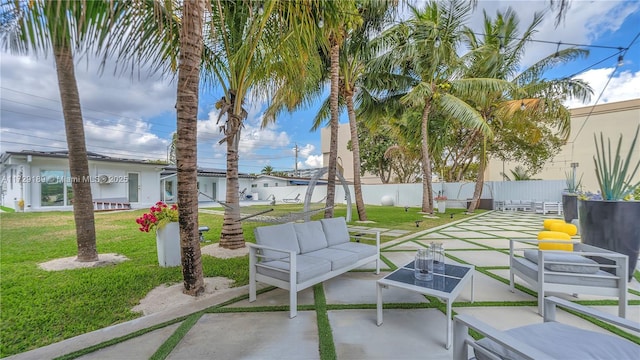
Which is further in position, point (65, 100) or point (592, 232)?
point (65, 100)

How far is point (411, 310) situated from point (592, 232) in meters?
2.89

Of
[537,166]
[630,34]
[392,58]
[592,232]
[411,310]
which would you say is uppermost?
[392,58]

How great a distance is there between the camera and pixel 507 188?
1408 cm

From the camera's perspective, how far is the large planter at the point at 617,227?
11.0 feet

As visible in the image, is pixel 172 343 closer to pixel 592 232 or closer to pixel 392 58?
pixel 592 232

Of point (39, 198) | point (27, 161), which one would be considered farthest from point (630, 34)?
point (39, 198)

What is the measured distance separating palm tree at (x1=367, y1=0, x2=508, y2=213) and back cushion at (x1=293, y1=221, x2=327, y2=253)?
6862 mm

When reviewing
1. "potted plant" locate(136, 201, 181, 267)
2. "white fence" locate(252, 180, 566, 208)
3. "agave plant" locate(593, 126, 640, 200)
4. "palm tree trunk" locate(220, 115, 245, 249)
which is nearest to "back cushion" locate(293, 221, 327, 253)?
"potted plant" locate(136, 201, 181, 267)

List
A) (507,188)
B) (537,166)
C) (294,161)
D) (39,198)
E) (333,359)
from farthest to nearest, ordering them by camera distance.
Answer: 1. (294,161)
2. (537,166)
3. (507,188)
4. (39,198)
5. (333,359)

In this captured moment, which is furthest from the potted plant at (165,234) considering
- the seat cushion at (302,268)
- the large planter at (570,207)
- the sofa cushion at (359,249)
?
the large planter at (570,207)

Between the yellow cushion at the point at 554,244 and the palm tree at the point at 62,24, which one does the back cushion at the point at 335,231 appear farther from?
the palm tree at the point at 62,24

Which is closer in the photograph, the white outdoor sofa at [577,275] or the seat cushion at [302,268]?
the white outdoor sofa at [577,275]

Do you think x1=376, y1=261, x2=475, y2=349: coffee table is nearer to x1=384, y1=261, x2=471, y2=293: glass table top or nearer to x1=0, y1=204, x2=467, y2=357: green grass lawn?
x1=384, y1=261, x2=471, y2=293: glass table top

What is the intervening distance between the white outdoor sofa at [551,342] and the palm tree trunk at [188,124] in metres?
2.67
